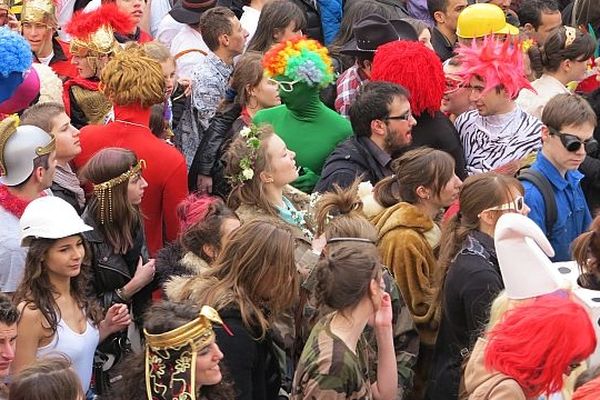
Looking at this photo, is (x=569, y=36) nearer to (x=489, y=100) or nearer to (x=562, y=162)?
(x=489, y=100)

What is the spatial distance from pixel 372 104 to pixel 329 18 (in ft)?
10.4

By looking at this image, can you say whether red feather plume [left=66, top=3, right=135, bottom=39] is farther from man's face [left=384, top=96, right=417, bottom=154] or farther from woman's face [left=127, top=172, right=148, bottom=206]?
man's face [left=384, top=96, right=417, bottom=154]

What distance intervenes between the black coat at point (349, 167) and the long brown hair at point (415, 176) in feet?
1.77

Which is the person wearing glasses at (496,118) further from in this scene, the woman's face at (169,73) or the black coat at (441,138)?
the woman's face at (169,73)

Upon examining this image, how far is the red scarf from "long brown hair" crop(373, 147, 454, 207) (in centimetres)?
185

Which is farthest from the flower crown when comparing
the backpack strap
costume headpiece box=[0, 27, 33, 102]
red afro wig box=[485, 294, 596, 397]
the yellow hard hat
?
the yellow hard hat

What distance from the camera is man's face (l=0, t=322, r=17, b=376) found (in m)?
4.72

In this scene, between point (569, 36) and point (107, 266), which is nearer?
point (107, 266)

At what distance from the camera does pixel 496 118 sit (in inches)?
292

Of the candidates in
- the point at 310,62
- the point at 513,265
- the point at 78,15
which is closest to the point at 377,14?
the point at 310,62

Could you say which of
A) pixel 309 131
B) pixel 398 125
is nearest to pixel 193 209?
pixel 309 131

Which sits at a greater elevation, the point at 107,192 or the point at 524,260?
the point at 524,260

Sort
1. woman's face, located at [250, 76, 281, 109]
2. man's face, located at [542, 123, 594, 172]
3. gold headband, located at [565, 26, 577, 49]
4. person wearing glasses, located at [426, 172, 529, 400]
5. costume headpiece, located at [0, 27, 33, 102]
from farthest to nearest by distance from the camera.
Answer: gold headband, located at [565, 26, 577, 49] < woman's face, located at [250, 76, 281, 109] < costume headpiece, located at [0, 27, 33, 102] < man's face, located at [542, 123, 594, 172] < person wearing glasses, located at [426, 172, 529, 400]

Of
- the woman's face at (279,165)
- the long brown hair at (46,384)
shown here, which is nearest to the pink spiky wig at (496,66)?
the woman's face at (279,165)
